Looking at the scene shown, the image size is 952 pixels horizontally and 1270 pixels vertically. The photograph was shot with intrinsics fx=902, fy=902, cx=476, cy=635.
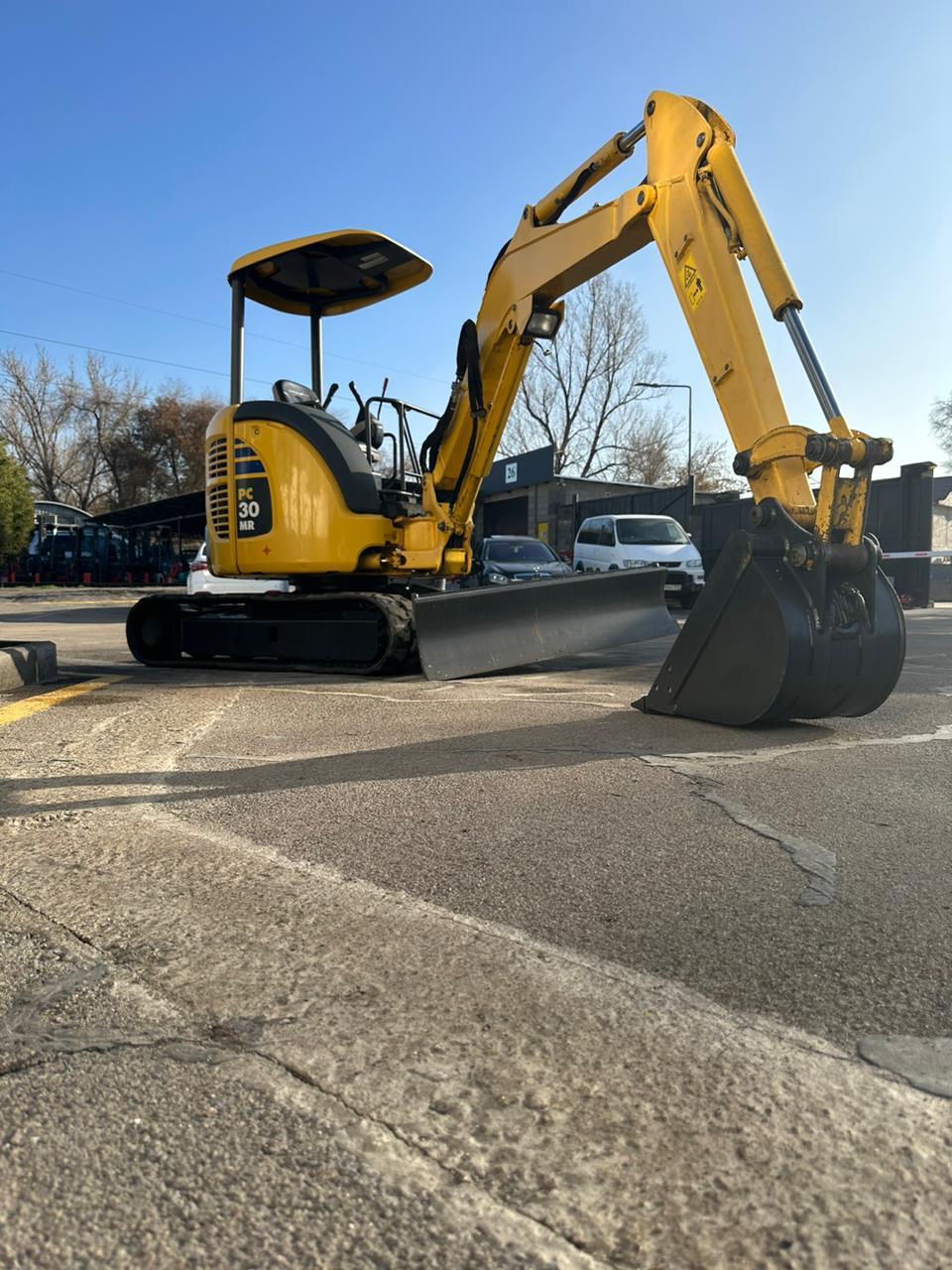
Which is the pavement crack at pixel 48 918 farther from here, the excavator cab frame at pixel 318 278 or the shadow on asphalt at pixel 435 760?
the excavator cab frame at pixel 318 278

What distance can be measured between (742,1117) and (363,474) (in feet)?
22.6

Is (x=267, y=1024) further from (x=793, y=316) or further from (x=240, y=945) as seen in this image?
(x=793, y=316)

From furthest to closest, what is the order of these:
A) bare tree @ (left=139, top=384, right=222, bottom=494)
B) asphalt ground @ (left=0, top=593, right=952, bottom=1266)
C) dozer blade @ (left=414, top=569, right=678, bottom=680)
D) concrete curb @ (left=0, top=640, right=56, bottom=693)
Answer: bare tree @ (left=139, top=384, right=222, bottom=494), dozer blade @ (left=414, top=569, right=678, bottom=680), concrete curb @ (left=0, top=640, right=56, bottom=693), asphalt ground @ (left=0, top=593, right=952, bottom=1266)

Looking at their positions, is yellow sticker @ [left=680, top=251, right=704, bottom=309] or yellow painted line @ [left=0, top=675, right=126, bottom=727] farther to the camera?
yellow sticker @ [left=680, top=251, right=704, bottom=309]

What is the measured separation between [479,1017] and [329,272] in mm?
8103

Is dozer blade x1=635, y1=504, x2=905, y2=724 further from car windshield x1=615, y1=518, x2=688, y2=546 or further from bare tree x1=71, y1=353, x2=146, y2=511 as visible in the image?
bare tree x1=71, y1=353, x2=146, y2=511

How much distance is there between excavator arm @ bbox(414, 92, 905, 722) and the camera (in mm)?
4992

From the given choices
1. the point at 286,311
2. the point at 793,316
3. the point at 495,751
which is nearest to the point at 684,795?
the point at 495,751

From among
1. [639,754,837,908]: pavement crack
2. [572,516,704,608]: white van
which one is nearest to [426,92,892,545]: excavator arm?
[639,754,837,908]: pavement crack

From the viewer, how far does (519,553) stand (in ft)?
54.1

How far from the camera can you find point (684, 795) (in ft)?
12.6

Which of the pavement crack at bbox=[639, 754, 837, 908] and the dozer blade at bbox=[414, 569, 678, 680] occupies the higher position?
the dozer blade at bbox=[414, 569, 678, 680]

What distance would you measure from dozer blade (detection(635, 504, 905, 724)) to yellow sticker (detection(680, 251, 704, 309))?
6.28ft

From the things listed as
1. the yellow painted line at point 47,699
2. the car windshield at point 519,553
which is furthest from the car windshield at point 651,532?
the yellow painted line at point 47,699
